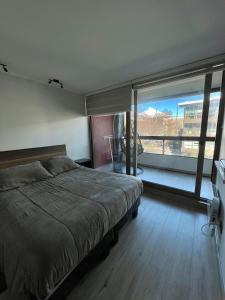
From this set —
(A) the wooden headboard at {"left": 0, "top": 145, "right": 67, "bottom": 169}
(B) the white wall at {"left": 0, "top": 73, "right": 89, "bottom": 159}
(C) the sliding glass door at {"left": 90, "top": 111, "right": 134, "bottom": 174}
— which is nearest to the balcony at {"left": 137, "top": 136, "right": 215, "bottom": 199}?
(C) the sliding glass door at {"left": 90, "top": 111, "right": 134, "bottom": 174}

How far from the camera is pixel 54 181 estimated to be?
2236mm

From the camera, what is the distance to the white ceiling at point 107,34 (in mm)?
1185

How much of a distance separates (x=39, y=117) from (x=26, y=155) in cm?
81

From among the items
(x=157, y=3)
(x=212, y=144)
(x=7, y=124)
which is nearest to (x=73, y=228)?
(x=157, y=3)

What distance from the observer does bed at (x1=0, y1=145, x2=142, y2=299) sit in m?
0.95

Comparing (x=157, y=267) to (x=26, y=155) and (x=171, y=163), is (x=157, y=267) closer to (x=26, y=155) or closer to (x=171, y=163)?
(x=26, y=155)

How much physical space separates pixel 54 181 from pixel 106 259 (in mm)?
1311

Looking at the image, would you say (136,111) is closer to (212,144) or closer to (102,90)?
(102,90)

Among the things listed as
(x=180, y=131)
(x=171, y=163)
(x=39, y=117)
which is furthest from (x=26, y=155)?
(x=171, y=163)

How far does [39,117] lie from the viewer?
2865mm

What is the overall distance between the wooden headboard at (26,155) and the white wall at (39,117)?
0.29 feet

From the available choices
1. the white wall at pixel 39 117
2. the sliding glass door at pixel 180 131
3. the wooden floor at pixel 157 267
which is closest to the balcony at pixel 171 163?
the sliding glass door at pixel 180 131

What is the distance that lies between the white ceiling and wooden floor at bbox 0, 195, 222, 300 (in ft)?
7.92

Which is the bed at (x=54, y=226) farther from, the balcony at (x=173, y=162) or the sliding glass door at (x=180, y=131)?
the balcony at (x=173, y=162)
